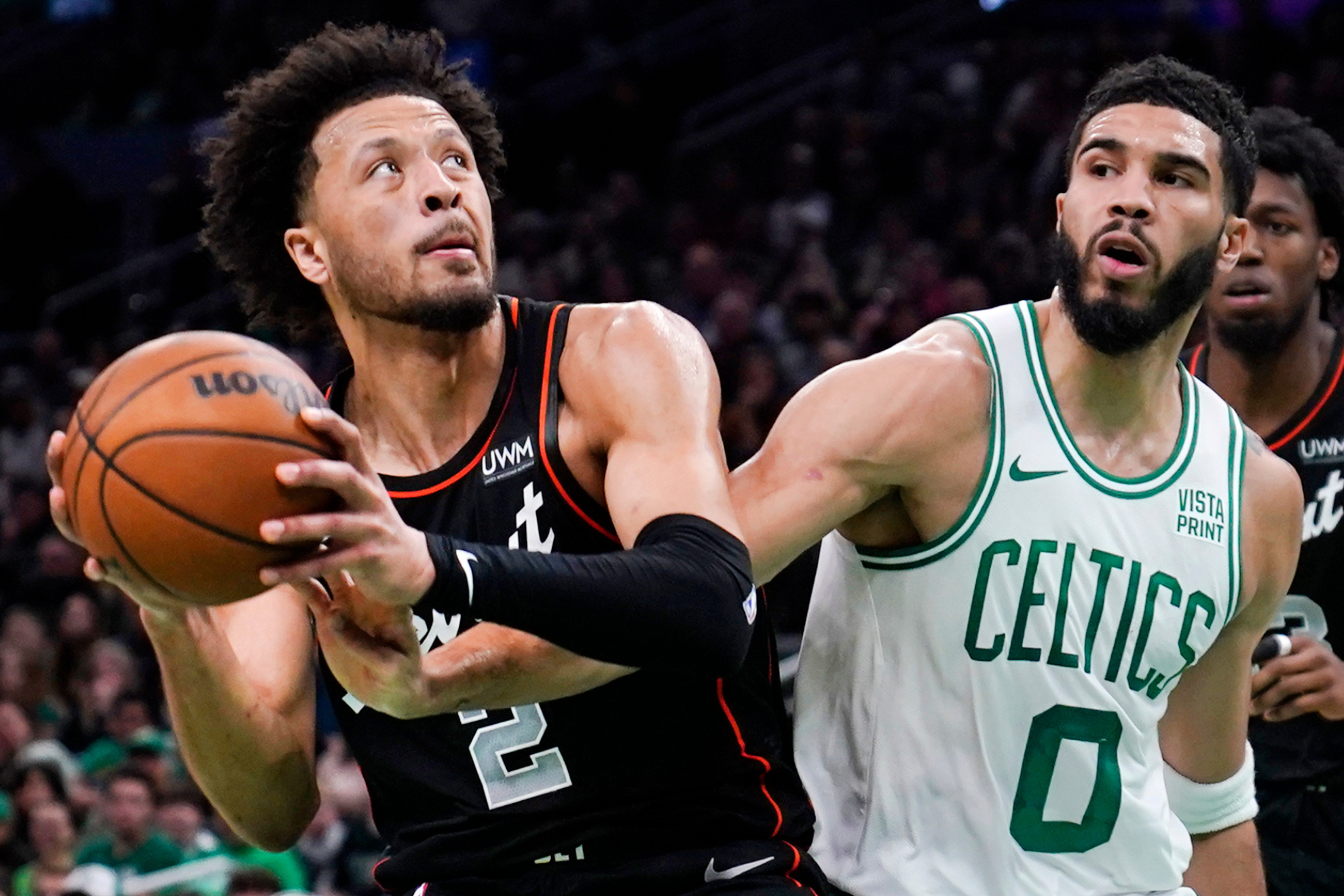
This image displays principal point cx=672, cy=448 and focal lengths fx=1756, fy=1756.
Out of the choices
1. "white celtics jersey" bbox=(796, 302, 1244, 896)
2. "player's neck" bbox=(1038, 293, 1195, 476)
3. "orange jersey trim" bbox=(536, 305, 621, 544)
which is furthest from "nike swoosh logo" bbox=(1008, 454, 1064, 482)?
"orange jersey trim" bbox=(536, 305, 621, 544)

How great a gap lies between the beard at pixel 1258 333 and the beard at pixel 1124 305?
40.1 inches

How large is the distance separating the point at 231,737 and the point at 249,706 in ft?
0.23

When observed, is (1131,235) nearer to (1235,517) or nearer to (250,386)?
(1235,517)

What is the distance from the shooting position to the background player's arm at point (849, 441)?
3.26 m

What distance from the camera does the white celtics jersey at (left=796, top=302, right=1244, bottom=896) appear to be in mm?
3465

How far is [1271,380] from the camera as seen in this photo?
15.2 ft

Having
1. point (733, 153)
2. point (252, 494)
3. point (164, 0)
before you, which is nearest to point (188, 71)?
point (164, 0)

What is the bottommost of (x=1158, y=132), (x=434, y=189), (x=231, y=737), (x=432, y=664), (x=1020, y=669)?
(x=1020, y=669)

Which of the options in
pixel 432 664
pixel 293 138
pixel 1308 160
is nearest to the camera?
pixel 432 664

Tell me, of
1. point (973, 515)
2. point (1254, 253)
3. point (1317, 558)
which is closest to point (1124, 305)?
point (973, 515)

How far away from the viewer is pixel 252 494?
2426 millimetres

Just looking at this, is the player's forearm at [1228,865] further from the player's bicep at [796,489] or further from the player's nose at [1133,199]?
the player's nose at [1133,199]

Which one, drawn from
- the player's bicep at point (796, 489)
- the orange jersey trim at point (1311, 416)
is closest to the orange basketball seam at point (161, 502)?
the player's bicep at point (796, 489)

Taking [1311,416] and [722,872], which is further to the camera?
[1311,416]
